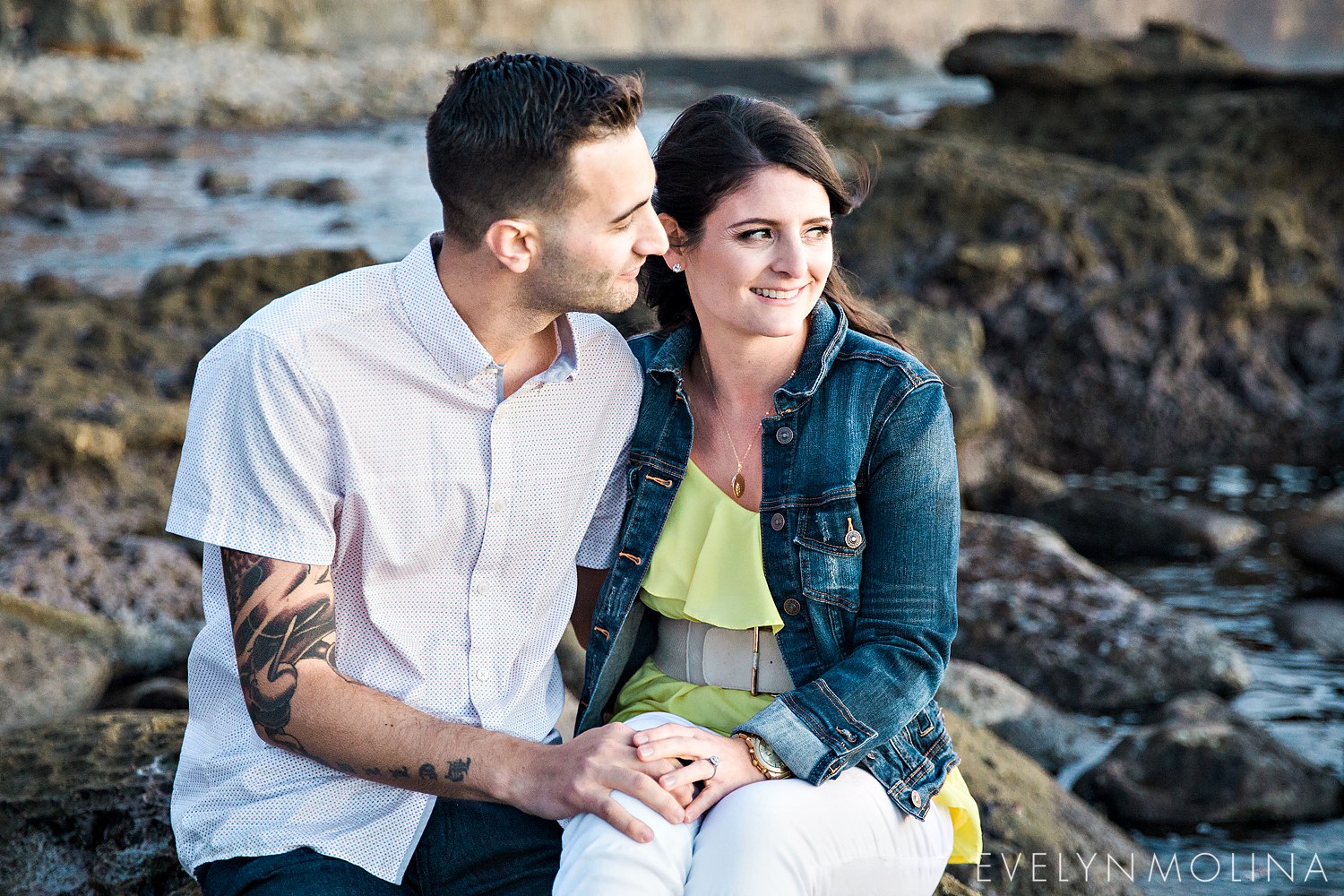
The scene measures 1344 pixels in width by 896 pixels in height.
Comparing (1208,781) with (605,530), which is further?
(1208,781)

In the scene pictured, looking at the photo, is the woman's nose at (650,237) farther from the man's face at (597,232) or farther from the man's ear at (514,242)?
the man's ear at (514,242)

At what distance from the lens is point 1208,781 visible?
4094 millimetres

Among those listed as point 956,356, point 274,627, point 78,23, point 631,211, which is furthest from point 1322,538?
point 78,23

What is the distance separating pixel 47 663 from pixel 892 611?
2.72 meters

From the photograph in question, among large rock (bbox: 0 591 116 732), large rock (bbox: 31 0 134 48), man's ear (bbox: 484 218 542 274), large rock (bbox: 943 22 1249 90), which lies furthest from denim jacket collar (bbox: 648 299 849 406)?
large rock (bbox: 31 0 134 48)

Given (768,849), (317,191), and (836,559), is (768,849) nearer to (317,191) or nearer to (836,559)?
(836,559)

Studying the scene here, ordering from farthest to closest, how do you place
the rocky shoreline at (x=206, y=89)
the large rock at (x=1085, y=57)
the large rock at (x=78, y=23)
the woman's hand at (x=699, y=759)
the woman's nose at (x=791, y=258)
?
1. the large rock at (x=78, y=23)
2. the rocky shoreline at (x=206, y=89)
3. the large rock at (x=1085, y=57)
4. the woman's nose at (x=791, y=258)
5. the woman's hand at (x=699, y=759)

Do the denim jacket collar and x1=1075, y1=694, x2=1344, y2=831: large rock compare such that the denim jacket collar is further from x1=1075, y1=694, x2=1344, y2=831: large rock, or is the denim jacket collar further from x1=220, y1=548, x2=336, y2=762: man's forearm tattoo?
x1=1075, y1=694, x2=1344, y2=831: large rock

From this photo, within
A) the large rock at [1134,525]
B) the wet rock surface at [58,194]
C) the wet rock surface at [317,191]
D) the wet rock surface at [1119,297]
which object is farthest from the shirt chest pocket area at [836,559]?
the wet rock surface at [317,191]

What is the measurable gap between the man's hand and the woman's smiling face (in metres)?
0.80

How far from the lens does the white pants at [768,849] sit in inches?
74.6

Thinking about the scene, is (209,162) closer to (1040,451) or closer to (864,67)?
(1040,451)

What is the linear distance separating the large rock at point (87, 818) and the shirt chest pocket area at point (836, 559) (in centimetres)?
128

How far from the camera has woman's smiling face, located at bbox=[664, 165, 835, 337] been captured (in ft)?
7.70
